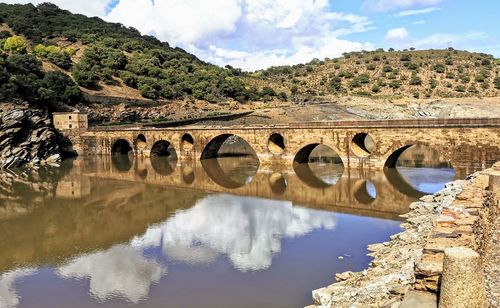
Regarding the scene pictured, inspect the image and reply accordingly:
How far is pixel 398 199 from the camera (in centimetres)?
2161

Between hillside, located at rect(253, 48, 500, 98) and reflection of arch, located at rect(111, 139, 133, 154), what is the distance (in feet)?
107

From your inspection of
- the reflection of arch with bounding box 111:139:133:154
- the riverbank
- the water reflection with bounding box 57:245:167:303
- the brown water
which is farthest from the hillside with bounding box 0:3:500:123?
the riverbank

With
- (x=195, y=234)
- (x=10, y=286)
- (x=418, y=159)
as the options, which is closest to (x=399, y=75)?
(x=418, y=159)

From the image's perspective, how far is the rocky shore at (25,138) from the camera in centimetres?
3878

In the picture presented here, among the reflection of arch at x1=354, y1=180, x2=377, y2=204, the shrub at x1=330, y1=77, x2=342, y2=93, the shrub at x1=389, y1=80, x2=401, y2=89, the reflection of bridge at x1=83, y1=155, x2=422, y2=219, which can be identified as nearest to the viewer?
the reflection of bridge at x1=83, y1=155, x2=422, y2=219

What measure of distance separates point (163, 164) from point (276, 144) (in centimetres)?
1148

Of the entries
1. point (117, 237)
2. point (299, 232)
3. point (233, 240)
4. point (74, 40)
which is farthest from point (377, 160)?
point (74, 40)

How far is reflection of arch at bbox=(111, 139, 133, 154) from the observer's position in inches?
1882

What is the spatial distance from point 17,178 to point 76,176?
4.55 m

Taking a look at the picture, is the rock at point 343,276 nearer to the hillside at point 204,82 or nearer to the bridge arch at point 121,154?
the bridge arch at point 121,154

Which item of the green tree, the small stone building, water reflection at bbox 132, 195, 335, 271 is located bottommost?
water reflection at bbox 132, 195, 335, 271

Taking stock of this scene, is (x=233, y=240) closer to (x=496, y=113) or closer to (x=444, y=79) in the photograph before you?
(x=496, y=113)

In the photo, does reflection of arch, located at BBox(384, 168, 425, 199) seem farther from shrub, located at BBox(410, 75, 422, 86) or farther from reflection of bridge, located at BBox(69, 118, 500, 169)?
shrub, located at BBox(410, 75, 422, 86)

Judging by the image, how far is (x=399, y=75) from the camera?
74562 millimetres
